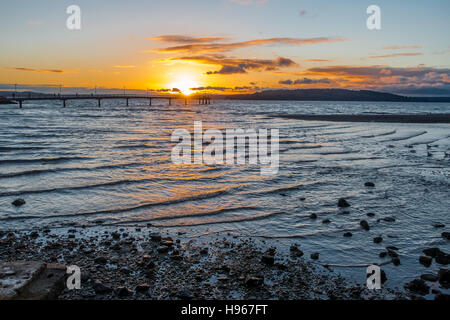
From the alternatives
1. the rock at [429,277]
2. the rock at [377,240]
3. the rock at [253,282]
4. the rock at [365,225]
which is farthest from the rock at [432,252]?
the rock at [253,282]

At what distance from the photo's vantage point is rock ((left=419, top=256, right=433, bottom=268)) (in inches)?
279

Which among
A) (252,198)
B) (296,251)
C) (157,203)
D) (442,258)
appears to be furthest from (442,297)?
(157,203)

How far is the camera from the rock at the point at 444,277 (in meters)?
6.18

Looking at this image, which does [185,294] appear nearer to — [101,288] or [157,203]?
[101,288]

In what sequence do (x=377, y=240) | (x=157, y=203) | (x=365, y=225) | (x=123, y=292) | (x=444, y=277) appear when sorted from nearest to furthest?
(x=123, y=292) → (x=444, y=277) → (x=377, y=240) → (x=365, y=225) → (x=157, y=203)

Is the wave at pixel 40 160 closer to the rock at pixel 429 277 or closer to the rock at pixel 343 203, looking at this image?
the rock at pixel 343 203

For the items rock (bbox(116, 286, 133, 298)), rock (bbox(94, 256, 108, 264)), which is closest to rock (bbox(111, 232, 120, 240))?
rock (bbox(94, 256, 108, 264))

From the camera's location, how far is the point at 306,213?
10.6m

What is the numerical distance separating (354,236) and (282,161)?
11.4 meters

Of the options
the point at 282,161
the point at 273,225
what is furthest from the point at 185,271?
the point at 282,161

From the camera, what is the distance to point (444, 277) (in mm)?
6328

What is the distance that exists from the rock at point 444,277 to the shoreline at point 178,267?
906mm

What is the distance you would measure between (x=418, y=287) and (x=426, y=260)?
134 cm
